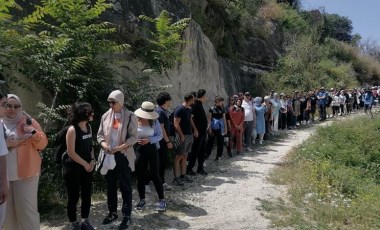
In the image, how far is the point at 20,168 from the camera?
4.72 m

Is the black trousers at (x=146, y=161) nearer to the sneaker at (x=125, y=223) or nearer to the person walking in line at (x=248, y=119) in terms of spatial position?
the sneaker at (x=125, y=223)

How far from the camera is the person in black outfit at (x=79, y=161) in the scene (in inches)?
214

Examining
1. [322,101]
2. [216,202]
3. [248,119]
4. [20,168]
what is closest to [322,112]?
[322,101]

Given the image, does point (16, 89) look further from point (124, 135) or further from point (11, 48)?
point (124, 135)

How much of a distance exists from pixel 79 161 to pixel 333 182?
18.3ft

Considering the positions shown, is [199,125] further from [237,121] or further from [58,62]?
[58,62]

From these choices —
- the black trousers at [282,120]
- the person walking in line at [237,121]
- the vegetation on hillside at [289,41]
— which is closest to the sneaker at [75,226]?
the person walking in line at [237,121]

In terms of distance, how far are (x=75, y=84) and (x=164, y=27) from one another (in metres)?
2.67

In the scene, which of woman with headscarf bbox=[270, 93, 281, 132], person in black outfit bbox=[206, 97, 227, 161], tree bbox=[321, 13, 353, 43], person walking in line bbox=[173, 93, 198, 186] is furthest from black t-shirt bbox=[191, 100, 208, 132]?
tree bbox=[321, 13, 353, 43]

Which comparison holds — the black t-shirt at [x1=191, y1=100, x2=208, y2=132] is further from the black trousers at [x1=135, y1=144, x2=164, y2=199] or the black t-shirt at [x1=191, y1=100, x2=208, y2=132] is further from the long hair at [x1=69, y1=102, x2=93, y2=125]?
the long hair at [x1=69, y1=102, x2=93, y2=125]

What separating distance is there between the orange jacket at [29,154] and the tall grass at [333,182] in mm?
3510

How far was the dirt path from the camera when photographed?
20.4 ft

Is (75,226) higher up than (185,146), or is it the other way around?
(185,146)

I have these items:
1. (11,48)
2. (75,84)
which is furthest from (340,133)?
(11,48)
